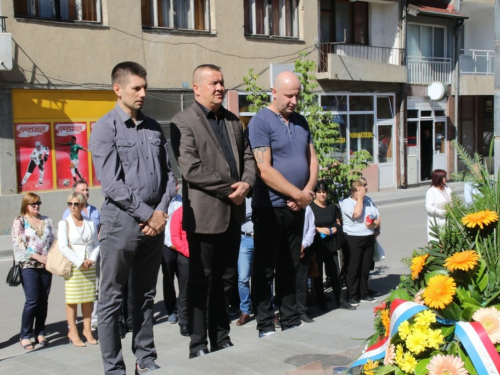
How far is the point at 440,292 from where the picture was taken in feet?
12.0

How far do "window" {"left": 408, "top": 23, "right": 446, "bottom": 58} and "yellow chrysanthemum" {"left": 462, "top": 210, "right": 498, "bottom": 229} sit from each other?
24771 millimetres

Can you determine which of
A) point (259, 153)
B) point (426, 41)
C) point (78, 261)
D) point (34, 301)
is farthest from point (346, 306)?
point (426, 41)

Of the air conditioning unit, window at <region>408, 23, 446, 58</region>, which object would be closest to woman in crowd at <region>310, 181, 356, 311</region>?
the air conditioning unit

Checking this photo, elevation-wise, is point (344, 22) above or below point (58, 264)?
above

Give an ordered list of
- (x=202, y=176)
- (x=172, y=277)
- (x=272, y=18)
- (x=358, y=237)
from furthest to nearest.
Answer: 1. (x=272, y=18)
2. (x=358, y=237)
3. (x=172, y=277)
4. (x=202, y=176)

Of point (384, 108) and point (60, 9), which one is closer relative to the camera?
point (60, 9)

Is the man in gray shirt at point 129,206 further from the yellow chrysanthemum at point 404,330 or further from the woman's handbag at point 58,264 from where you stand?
the woman's handbag at point 58,264

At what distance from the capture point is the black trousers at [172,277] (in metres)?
7.78

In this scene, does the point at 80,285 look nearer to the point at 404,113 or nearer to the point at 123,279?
the point at 123,279

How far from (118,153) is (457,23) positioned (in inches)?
1066

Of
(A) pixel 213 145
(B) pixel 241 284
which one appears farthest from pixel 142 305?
(B) pixel 241 284

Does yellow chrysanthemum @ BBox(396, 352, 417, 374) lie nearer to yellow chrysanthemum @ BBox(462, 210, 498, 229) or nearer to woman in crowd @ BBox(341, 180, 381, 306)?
yellow chrysanthemum @ BBox(462, 210, 498, 229)

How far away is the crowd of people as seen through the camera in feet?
15.7

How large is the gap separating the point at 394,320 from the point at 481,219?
2.50ft
